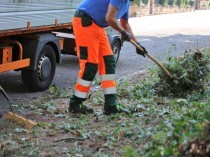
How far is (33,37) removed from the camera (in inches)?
309

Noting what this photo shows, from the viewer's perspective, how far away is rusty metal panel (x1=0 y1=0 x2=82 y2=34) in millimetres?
6801

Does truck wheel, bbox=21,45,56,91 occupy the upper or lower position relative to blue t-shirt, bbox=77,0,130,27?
lower

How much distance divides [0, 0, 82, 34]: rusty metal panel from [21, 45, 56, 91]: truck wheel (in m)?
0.53

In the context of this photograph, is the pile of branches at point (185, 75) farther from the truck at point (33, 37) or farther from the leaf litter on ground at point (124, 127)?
the truck at point (33, 37)

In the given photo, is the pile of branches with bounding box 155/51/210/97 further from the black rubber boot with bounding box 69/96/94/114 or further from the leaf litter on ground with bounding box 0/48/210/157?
the black rubber boot with bounding box 69/96/94/114

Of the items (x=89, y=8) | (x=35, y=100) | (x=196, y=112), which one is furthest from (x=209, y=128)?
(x=35, y=100)

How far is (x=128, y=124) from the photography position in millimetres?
5094

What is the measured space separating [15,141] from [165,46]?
1052 centimetres

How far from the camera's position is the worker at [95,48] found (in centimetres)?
548

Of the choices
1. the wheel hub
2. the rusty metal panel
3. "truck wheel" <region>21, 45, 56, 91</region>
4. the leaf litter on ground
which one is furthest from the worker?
the wheel hub

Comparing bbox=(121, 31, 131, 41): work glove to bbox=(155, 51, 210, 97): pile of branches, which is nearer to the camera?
bbox=(121, 31, 131, 41): work glove

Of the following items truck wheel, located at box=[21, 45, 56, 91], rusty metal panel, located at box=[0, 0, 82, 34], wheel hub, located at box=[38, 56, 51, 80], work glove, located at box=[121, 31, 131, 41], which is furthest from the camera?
wheel hub, located at box=[38, 56, 51, 80]

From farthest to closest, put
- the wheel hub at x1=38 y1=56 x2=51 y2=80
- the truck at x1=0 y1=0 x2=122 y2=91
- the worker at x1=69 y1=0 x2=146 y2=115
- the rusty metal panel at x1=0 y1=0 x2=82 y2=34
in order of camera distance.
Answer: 1. the wheel hub at x1=38 y1=56 x2=51 y2=80
2. the truck at x1=0 y1=0 x2=122 y2=91
3. the rusty metal panel at x1=0 y1=0 x2=82 y2=34
4. the worker at x1=69 y1=0 x2=146 y2=115

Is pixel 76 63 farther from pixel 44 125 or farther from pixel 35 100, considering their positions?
pixel 44 125
